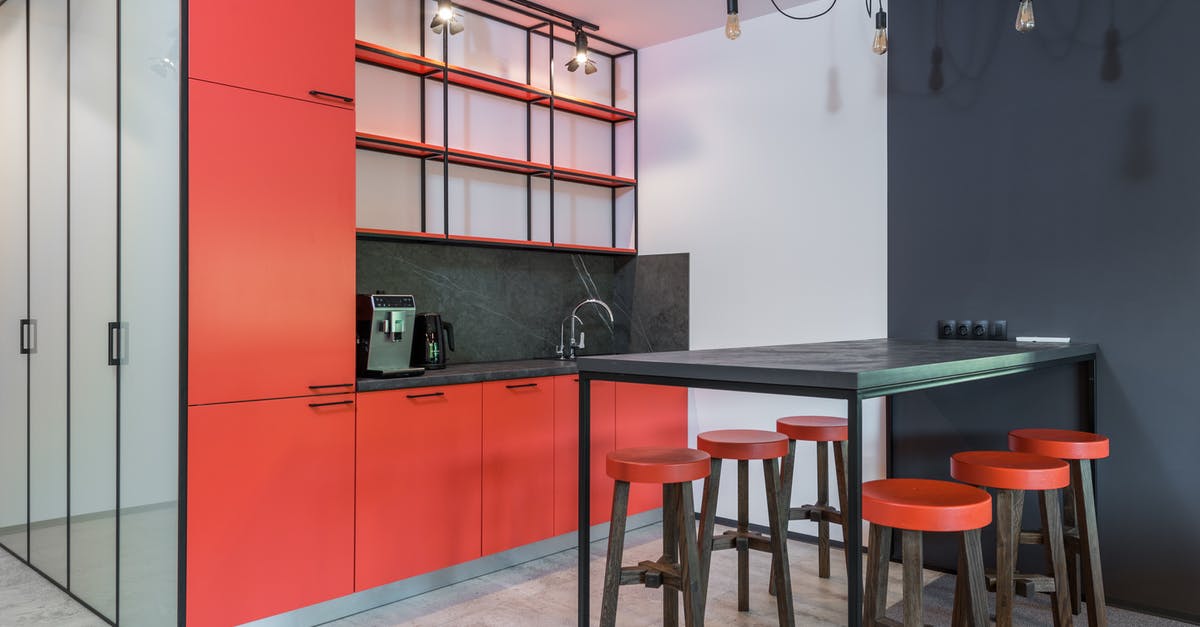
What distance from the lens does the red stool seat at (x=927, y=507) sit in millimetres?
1934

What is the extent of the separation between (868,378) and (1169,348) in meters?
1.92

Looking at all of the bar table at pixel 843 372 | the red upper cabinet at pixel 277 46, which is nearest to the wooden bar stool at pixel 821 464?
the bar table at pixel 843 372

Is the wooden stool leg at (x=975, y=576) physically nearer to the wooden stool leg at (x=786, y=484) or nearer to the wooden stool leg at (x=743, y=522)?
the wooden stool leg at (x=786, y=484)

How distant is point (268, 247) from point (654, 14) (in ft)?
7.91

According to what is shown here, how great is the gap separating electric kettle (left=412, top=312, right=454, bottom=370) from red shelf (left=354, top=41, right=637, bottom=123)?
1150 millimetres

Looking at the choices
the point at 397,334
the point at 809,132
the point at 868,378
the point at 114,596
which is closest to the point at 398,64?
the point at 397,334

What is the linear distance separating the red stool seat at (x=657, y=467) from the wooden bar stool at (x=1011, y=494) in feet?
2.62

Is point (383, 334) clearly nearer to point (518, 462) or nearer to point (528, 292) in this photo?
point (518, 462)

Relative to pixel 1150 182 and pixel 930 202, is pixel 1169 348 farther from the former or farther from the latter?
pixel 930 202

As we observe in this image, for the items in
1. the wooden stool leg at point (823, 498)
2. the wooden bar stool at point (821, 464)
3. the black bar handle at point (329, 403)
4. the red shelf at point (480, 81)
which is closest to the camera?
the black bar handle at point (329, 403)

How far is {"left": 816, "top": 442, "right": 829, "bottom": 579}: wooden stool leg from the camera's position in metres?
3.35

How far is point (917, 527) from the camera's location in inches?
76.4

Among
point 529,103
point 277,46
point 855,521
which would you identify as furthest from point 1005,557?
point 529,103

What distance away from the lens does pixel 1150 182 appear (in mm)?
3027
